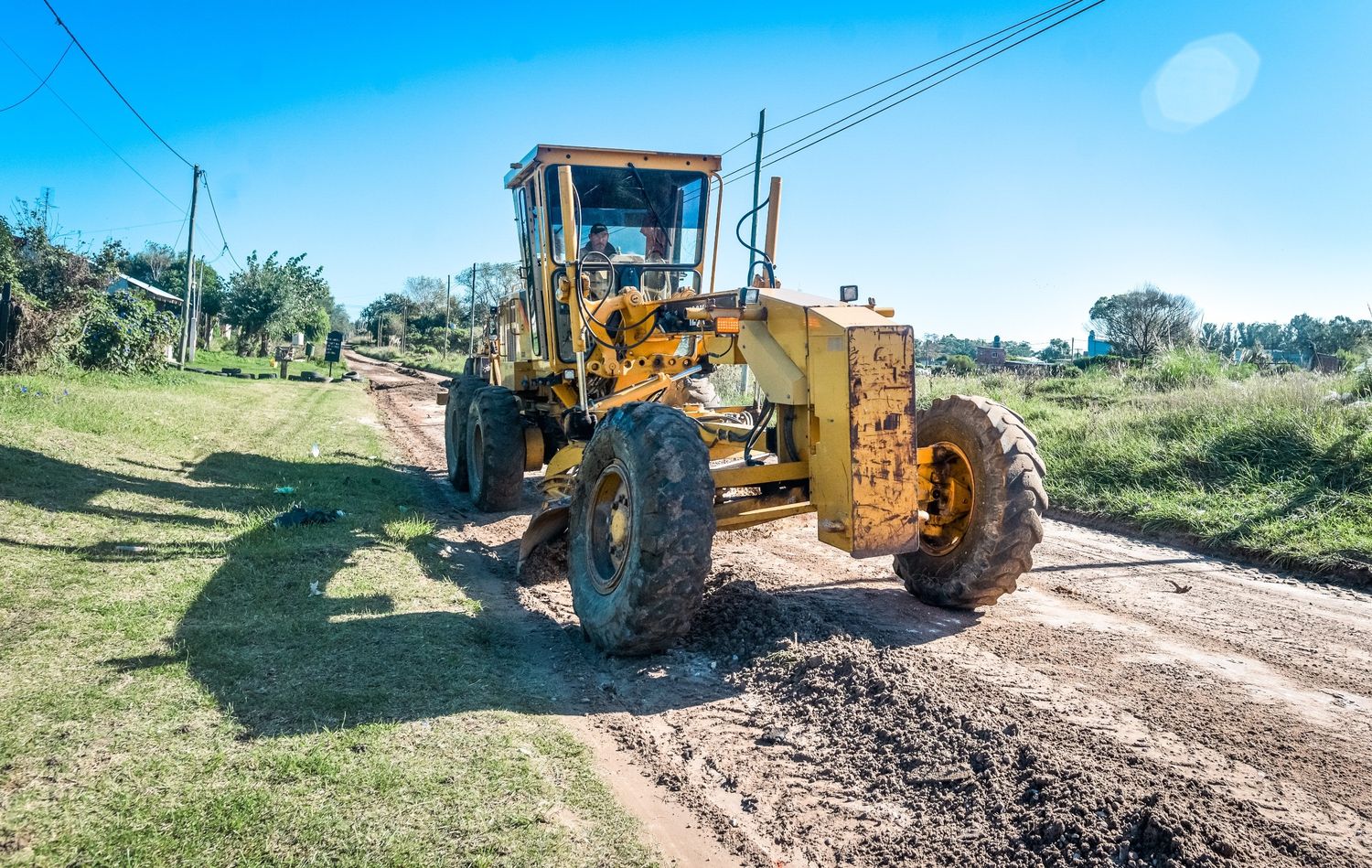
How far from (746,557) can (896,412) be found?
2.60 m

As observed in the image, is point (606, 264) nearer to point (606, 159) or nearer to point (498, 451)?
point (606, 159)

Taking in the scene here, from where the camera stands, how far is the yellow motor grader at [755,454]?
4.44 meters

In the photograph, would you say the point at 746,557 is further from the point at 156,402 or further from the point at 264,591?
the point at 156,402

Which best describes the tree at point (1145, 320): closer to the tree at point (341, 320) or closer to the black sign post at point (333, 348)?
the black sign post at point (333, 348)

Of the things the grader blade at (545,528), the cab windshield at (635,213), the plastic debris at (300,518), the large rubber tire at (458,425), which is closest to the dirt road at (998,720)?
the grader blade at (545,528)

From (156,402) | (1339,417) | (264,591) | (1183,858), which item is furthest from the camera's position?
(156,402)

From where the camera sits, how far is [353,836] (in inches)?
117

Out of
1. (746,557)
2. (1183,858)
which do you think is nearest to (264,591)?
(746,557)

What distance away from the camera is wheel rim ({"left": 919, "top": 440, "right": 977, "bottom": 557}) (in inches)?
207

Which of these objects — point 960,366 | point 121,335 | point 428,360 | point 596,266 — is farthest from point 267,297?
point 596,266

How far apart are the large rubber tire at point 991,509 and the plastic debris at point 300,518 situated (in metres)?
5.21

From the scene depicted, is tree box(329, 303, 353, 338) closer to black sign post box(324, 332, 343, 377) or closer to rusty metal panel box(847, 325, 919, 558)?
black sign post box(324, 332, 343, 377)

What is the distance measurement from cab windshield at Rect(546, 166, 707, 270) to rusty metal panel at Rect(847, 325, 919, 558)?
4.00 metres

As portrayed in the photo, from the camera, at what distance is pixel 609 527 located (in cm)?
522
